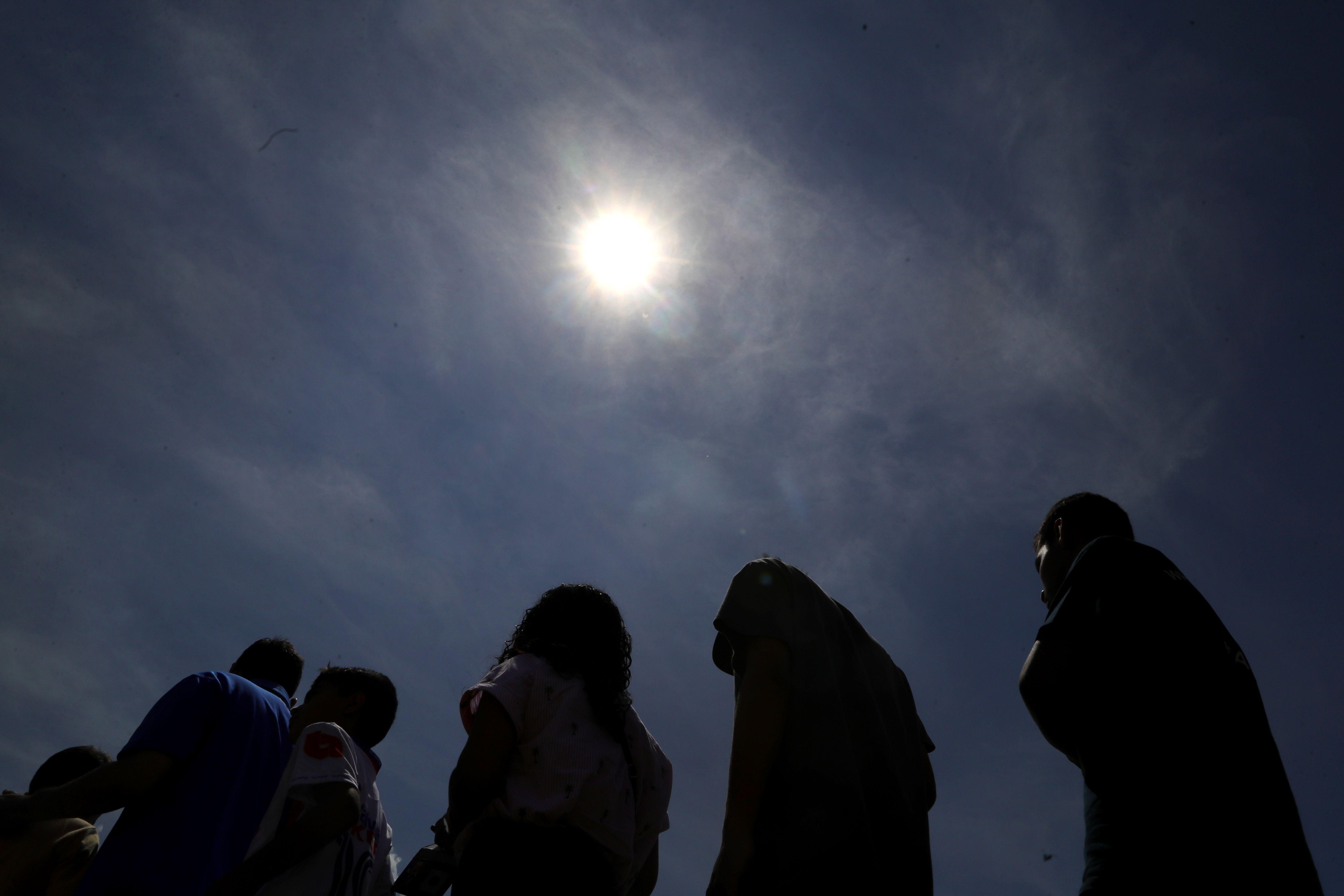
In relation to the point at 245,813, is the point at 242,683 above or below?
above

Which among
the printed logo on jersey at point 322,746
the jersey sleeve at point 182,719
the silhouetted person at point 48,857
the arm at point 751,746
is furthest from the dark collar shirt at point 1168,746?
the silhouetted person at point 48,857

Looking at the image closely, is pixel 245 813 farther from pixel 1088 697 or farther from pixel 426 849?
pixel 1088 697

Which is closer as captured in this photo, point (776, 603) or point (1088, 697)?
point (1088, 697)

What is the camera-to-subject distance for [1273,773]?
6.09 feet

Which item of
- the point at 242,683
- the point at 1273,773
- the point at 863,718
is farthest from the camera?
the point at 242,683

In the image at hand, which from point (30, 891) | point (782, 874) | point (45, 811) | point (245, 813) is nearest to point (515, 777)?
point (782, 874)

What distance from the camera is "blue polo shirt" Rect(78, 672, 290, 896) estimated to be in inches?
107

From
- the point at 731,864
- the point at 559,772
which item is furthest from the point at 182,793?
the point at 731,864

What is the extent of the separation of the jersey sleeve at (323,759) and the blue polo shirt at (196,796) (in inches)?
25.9

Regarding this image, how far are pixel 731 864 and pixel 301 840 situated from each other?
54.8 inches

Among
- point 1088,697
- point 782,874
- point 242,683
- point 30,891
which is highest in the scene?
point 1088,697

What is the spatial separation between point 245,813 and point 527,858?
5.37ft

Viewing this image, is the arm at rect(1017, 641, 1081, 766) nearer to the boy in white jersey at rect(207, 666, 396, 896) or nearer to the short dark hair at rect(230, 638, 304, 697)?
the boy in white jersey at rect(207, 666, 396, 896)

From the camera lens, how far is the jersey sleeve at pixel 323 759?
8.11ft
